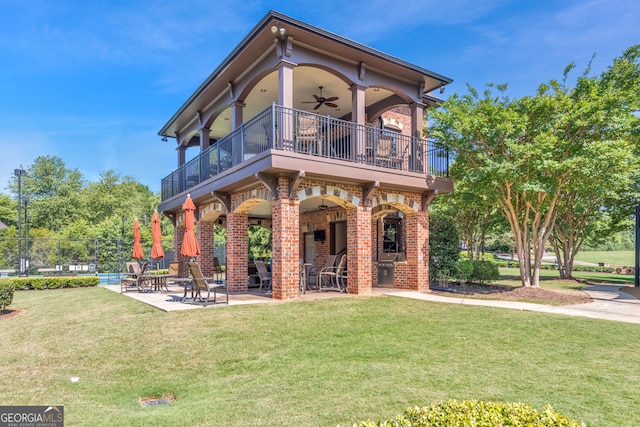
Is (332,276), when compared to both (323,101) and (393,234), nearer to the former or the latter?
(393,234)

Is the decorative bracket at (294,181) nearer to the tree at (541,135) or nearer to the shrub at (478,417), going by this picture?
the tree at (541,135)

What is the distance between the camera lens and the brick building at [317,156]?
9.61 metres

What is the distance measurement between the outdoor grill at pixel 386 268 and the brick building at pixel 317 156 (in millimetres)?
71

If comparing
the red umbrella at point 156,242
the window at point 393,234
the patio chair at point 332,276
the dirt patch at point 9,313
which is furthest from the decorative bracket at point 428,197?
the dirt patch at point 9,313

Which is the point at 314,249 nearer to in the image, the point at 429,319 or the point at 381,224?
the point at 381,224

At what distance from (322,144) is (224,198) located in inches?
136

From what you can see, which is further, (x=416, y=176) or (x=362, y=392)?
(x=416, y=176)

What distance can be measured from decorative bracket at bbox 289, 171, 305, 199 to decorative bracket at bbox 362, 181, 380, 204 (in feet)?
6.74

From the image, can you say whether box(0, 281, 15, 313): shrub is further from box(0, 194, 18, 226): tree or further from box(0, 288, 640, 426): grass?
box(0, 194, 18, 226): tree

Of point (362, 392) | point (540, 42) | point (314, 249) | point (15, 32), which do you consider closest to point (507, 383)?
point (362, 392)

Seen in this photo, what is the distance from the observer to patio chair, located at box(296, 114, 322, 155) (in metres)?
9.99

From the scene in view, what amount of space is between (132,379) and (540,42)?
1568 cm

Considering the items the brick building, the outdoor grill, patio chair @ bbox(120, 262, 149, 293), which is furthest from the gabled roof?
patio chair @ bbox(120, 262, 149, 293)

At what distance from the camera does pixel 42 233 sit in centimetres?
3619
